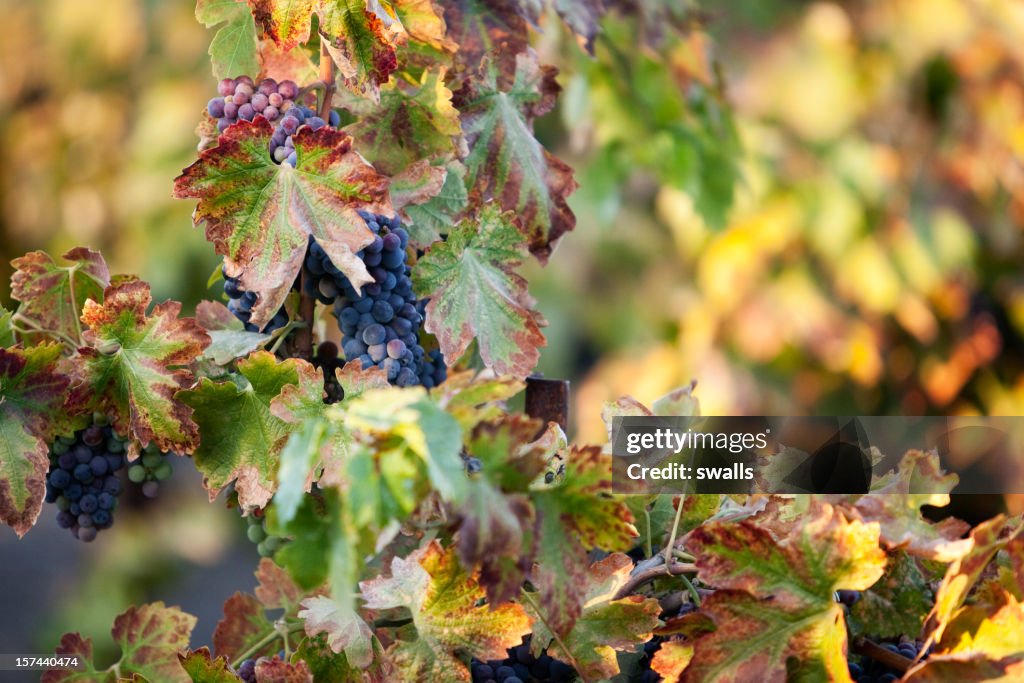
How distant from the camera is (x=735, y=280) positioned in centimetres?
271

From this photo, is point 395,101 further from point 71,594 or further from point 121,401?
point 71,594

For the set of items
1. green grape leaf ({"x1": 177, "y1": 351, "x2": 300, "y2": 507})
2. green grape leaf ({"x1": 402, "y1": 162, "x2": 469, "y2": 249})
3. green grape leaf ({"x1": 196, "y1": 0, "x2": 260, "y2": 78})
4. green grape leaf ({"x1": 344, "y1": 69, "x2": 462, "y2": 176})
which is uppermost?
green grape leaf ({"x1": 196, "y1": 0, "x2": 260, "y2": 78})

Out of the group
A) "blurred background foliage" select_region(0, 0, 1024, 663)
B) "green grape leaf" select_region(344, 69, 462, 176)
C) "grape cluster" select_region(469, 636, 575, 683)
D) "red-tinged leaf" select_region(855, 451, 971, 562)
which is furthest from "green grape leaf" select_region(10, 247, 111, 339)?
"blurred background foliage" select_region(0, 0, 1024, 663)

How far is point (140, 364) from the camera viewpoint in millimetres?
598

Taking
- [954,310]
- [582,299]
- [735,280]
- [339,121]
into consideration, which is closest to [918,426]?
[954,310]

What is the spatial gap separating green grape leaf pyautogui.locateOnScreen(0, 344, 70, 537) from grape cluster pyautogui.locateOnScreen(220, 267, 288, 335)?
0.33ft

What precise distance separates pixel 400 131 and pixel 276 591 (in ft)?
1.01

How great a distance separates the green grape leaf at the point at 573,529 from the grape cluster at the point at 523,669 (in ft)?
0.30

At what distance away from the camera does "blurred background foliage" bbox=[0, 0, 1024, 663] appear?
106 inches

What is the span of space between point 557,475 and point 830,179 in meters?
2.29

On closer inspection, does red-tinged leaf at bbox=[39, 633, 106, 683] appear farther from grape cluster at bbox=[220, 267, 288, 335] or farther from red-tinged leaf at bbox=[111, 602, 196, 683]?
grape cluster at bbox=[220, 267, 288, 335]

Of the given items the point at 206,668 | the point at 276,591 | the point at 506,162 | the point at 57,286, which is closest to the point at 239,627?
the point at 276,591

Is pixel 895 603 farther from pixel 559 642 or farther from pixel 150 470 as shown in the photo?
pixel 150 470

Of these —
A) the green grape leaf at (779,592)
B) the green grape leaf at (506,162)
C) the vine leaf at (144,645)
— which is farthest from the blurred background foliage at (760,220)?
the green grape leaf at (779,592)
